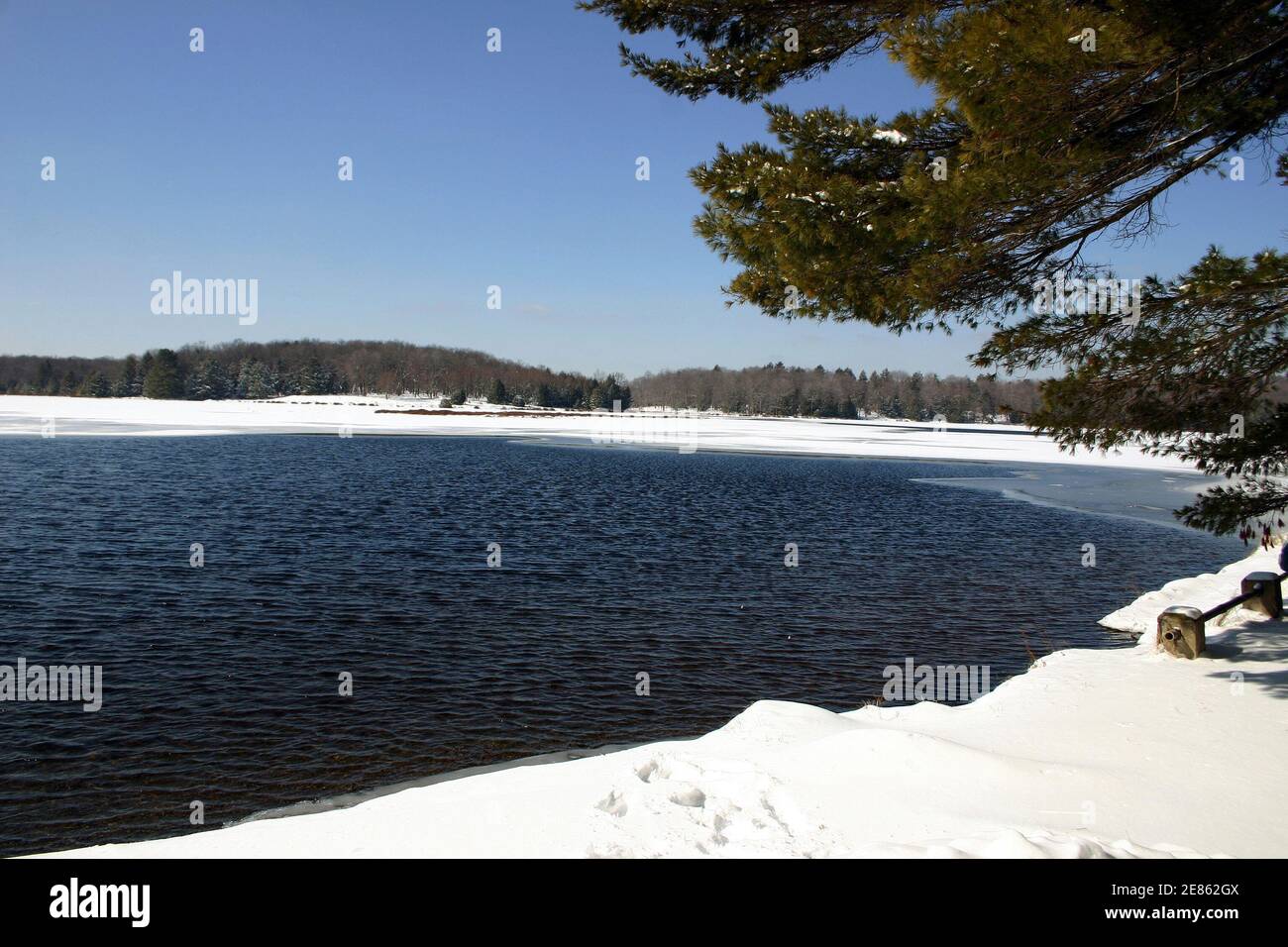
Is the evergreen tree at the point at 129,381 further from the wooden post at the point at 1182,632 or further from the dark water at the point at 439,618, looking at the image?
the wooden post at the point at 1182,632

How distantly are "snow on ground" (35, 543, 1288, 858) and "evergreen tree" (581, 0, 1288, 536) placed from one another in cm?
261

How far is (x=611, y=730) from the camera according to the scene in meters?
9.52

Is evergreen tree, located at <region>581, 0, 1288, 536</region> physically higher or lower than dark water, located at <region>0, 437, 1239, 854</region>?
higher

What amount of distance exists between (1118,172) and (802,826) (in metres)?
6.38

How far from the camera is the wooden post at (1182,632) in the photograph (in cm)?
940

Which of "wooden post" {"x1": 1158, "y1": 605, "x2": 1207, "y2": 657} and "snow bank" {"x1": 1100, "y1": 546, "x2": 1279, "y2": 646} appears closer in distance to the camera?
"wooden post" {"x1": 1158, "y1": 605, "x2": 1207, "y2": 657}

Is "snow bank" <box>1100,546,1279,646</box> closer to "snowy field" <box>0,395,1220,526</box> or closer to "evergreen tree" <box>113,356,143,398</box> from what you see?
"snowy field" <box>0,395,1220,526</box>

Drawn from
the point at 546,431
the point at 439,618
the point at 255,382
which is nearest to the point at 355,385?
the point at 255,382

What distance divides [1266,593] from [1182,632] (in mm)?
1923

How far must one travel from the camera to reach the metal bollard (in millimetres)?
10367

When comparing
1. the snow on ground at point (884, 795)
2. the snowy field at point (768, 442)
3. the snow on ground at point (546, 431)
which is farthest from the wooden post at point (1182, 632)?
the snow on ground at point (546, 431)

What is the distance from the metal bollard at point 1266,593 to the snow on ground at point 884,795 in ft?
9.00

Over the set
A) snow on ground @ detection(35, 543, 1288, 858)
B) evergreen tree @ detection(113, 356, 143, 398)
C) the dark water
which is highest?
evergreen tree @ detection(113, 356, 143, 398)

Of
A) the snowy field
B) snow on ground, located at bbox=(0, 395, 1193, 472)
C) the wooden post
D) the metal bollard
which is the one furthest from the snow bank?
snow on ground, located at bbox=(0, 395, 1193, 472)
